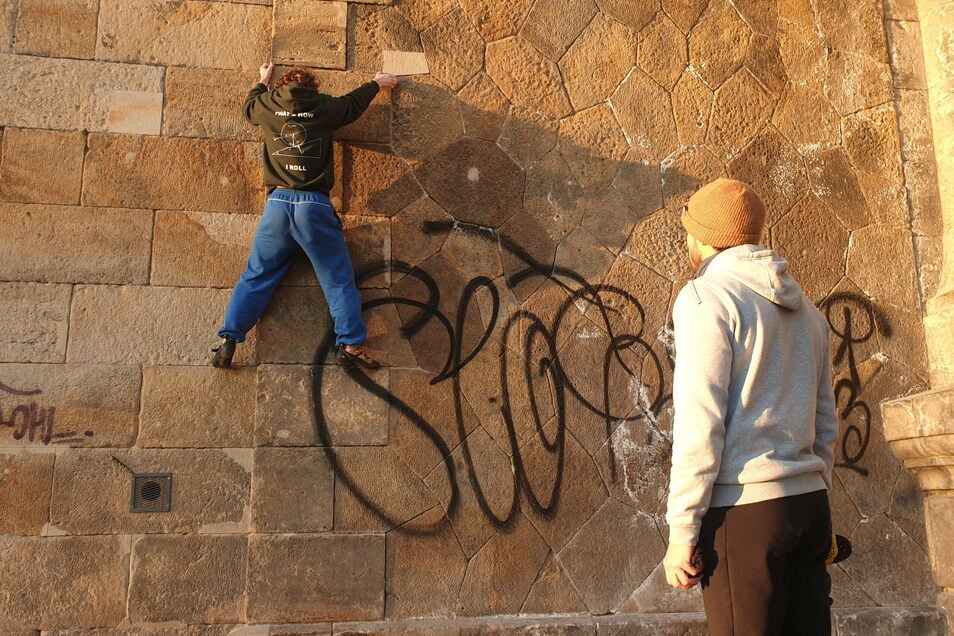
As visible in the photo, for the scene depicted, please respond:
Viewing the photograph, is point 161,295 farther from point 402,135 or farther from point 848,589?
point 848,589

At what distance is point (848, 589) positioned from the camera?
4.19 m

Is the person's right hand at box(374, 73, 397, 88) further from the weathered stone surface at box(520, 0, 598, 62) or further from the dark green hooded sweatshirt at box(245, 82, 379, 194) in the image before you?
the weathered stone surface at box(520, 0, 598, 62)

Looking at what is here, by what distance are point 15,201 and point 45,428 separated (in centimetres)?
109

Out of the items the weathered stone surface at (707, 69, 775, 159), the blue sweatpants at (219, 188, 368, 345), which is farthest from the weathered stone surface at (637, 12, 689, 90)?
the blue sweatpants at (219, 188, 368, 345)

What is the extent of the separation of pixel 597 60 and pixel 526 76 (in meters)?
0.42

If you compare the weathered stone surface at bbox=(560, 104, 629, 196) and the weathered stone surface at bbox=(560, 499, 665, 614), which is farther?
the weathered stone surface at bbox=(560, 104, 629, 196)

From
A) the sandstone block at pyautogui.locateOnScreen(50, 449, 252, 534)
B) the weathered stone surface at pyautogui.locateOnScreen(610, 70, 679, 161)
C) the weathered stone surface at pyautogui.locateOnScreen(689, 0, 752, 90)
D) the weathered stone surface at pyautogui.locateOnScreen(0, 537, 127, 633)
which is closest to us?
the weathered stone surface at pyautogui.locateOnScreen(0, 537, 127, 633)

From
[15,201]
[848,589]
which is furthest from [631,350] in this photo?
[15,201]

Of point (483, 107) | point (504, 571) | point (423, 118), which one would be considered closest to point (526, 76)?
point (483, 107)

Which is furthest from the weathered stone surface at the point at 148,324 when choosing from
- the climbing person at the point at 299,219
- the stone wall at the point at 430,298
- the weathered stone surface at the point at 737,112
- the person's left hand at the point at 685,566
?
the weathered stone surface at the point at 737,112

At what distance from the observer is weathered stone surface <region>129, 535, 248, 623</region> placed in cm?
365

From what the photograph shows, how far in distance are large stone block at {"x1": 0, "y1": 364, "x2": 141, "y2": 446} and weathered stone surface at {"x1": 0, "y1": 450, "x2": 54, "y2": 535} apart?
8cm

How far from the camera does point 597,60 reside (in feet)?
15.1

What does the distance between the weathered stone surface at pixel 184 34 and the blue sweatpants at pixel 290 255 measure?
84 centimetres
